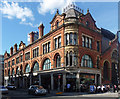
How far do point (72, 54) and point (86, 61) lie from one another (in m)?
4.25

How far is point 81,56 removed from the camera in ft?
95.3

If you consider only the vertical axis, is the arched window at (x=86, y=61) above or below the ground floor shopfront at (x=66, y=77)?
above

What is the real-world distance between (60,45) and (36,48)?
11.2m

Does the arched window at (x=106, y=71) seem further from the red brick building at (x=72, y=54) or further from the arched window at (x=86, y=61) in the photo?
the arched window at (x=86, y=61)

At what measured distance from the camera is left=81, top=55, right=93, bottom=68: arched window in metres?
29.9

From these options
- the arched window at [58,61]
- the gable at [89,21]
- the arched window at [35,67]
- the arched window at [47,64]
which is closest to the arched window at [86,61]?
the arched window at [58,61]

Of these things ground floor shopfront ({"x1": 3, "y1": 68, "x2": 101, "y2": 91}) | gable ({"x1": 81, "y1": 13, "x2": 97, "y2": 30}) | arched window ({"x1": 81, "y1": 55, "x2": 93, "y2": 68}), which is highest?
gable ({"x1": 81, "y1": 13, "x2": 97, "y2": 30})

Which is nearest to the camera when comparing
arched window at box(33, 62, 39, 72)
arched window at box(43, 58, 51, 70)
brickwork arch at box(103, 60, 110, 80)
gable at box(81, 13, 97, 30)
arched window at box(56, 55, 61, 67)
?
arched window at box(56, 55, 61, 67)

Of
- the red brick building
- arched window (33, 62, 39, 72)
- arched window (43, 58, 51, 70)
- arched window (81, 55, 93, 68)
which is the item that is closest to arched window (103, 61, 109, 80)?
the red brick building

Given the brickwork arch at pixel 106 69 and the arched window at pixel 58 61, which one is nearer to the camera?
the arched window at pixel 58 61

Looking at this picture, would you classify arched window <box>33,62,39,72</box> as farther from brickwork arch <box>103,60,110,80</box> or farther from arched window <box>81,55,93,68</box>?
brickwork arch <box>103,60,110,80</box>

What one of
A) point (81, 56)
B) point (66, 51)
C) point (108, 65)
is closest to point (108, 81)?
point (108, 65)

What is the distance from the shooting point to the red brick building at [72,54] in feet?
92.5

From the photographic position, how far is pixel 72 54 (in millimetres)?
28109
